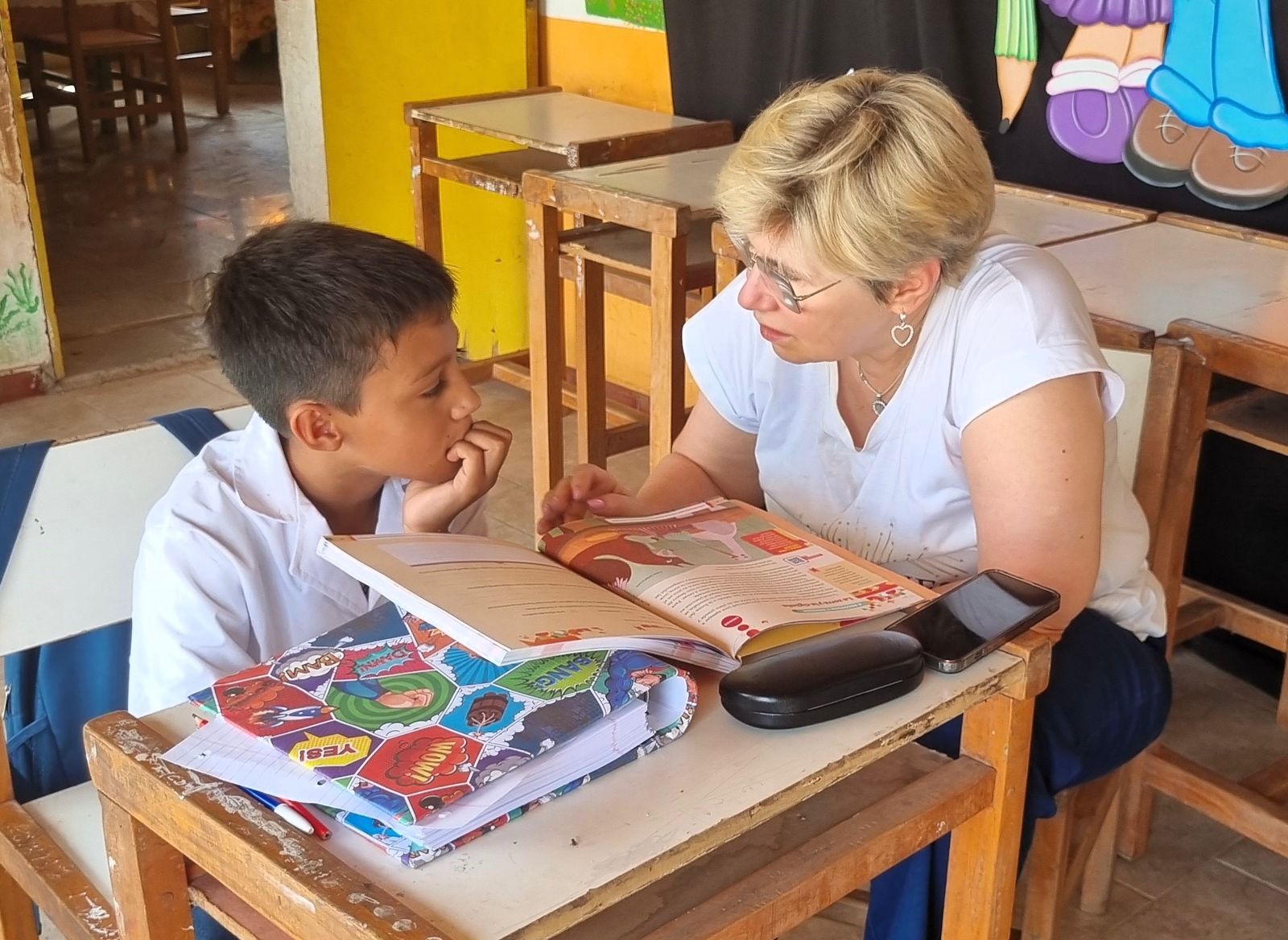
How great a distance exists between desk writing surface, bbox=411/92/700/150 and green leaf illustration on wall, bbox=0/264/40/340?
1.30m

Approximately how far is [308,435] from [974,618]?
68 centimetres

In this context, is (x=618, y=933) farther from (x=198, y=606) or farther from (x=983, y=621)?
(x=198, y=606)

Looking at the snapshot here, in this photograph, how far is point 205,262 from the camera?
536cm

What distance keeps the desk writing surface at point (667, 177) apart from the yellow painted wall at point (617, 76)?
0.65 m

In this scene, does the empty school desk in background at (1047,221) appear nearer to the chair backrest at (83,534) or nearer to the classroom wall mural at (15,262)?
the chair backrest at (83,534)

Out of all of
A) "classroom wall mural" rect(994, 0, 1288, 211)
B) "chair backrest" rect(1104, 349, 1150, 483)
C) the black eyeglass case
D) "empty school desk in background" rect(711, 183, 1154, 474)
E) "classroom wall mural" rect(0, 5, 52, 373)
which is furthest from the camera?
"classroom wall mural" rect(0, 5, 52, 373)

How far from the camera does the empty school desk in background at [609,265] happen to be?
254 cm

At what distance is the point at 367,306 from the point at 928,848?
725 mm

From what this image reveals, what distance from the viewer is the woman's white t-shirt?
139 centimetres

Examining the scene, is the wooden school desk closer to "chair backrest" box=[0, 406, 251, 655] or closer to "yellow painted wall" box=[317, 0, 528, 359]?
"chair backrest" box=[0, 406, 251, 655]

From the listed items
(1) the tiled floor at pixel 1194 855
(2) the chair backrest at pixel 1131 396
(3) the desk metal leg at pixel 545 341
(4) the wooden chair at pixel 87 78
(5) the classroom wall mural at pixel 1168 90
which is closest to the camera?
(2) the chair backrest at pixel 1131 396

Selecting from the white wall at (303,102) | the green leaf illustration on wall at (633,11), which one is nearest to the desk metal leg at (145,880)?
the green leaf illustration on wall at (633,11)

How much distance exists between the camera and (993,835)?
3.54ft

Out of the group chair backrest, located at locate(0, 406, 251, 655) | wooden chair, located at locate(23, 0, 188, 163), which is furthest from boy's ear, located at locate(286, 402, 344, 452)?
wooden chair, located at locate(23, 0, 188, 163)
